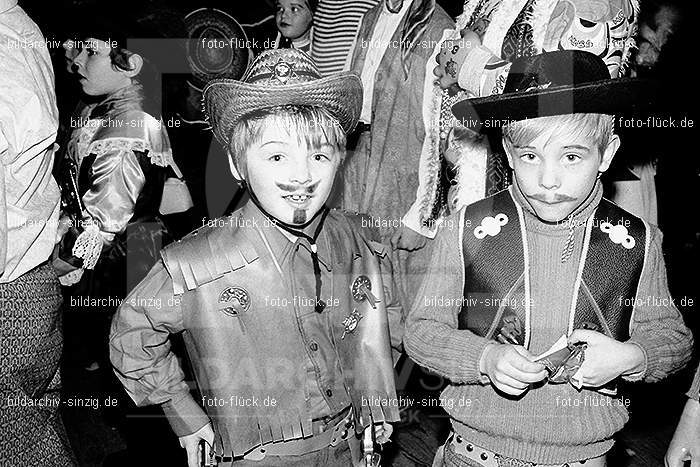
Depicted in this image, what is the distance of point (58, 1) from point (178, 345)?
5.04 ft

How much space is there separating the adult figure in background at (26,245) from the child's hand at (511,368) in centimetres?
114

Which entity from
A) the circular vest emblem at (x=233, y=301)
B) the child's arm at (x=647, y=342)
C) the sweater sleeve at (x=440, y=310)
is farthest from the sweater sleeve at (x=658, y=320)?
the circular vest emblem at (x=233, y=301)

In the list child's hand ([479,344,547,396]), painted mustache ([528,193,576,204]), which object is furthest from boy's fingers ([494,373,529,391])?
painted mustache ([528,193,576,204])

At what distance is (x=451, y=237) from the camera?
1.81 m

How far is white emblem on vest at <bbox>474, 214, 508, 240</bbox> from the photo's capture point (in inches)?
70.0

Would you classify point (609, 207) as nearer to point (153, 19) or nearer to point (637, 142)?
point (637, 142)

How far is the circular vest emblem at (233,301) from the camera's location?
71.2 inches

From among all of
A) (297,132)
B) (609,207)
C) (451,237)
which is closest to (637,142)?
(609,207)

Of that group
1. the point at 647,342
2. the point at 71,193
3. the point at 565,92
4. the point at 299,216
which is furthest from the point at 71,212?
the point at 647,342

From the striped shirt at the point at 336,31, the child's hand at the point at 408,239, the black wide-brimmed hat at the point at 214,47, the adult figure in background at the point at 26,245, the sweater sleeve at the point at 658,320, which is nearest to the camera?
the sweater sleeve at the point at 658,320

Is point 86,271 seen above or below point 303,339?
below

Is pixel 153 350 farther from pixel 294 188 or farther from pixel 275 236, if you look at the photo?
pixel 294 188

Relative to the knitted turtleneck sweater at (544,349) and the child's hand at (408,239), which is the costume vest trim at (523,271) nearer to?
the knitted turtleneck sweater at (544,349)

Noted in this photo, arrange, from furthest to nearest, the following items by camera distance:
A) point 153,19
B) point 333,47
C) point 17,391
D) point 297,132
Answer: point 153,19 < point 333,47 < point 17,391 < point 297,132
